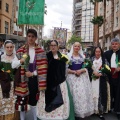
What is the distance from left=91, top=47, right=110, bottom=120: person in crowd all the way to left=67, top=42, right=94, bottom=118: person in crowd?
291mm

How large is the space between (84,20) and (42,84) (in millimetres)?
84186

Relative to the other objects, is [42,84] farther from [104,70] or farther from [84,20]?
[84,20]

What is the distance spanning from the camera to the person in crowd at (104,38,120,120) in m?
5.02

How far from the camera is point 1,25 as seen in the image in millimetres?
26484

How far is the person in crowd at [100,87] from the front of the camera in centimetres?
489

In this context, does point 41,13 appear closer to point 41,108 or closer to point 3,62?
point 3,62

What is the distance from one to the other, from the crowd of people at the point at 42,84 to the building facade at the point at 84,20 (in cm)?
7652

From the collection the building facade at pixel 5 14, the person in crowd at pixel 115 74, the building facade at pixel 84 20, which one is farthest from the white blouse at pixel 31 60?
the building facade at pixel 84 20

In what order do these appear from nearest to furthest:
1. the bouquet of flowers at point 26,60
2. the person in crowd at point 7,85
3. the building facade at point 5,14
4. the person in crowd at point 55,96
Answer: the bouquet of flowers at point 26,60, the person in crowd at point 7,85, the person in crowd at point 55,96, the building facade at point 5,14

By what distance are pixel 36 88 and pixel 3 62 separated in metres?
0.77

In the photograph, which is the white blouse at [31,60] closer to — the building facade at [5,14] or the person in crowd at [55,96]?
the person in crowd at [55,96]

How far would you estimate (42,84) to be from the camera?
12.8 ft

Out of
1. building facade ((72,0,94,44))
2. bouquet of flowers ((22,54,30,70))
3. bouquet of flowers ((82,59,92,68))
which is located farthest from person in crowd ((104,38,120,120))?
building facade ((72,0,94,44))

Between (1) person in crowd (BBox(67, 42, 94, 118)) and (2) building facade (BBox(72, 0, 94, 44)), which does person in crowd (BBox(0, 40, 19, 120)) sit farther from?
(2) building facade (BBox(72, 0, 94, 44))
